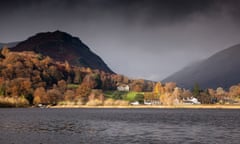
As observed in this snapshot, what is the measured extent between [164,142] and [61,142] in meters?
17.7

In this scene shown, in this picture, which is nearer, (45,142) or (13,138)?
(45,142)

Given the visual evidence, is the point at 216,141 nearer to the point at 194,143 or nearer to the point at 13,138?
the point at 194,143

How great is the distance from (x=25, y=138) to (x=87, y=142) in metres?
12.9

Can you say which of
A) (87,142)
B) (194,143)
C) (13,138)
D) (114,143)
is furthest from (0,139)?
(194,143)

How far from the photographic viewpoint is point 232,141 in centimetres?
5891

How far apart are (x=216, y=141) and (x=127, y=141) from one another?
51.4 ft

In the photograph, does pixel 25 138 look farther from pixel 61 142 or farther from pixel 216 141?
pixel 216 141

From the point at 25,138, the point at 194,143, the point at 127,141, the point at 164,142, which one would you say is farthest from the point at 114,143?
the point at 25,138

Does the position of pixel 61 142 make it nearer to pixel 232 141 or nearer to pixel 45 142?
pixel 45 142

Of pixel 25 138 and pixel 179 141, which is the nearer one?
pixel 179 141

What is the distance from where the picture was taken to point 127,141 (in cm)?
5909

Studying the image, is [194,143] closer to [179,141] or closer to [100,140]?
[179,141]

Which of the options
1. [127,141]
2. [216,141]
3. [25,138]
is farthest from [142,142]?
[25,138]

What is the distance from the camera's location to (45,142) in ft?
191
